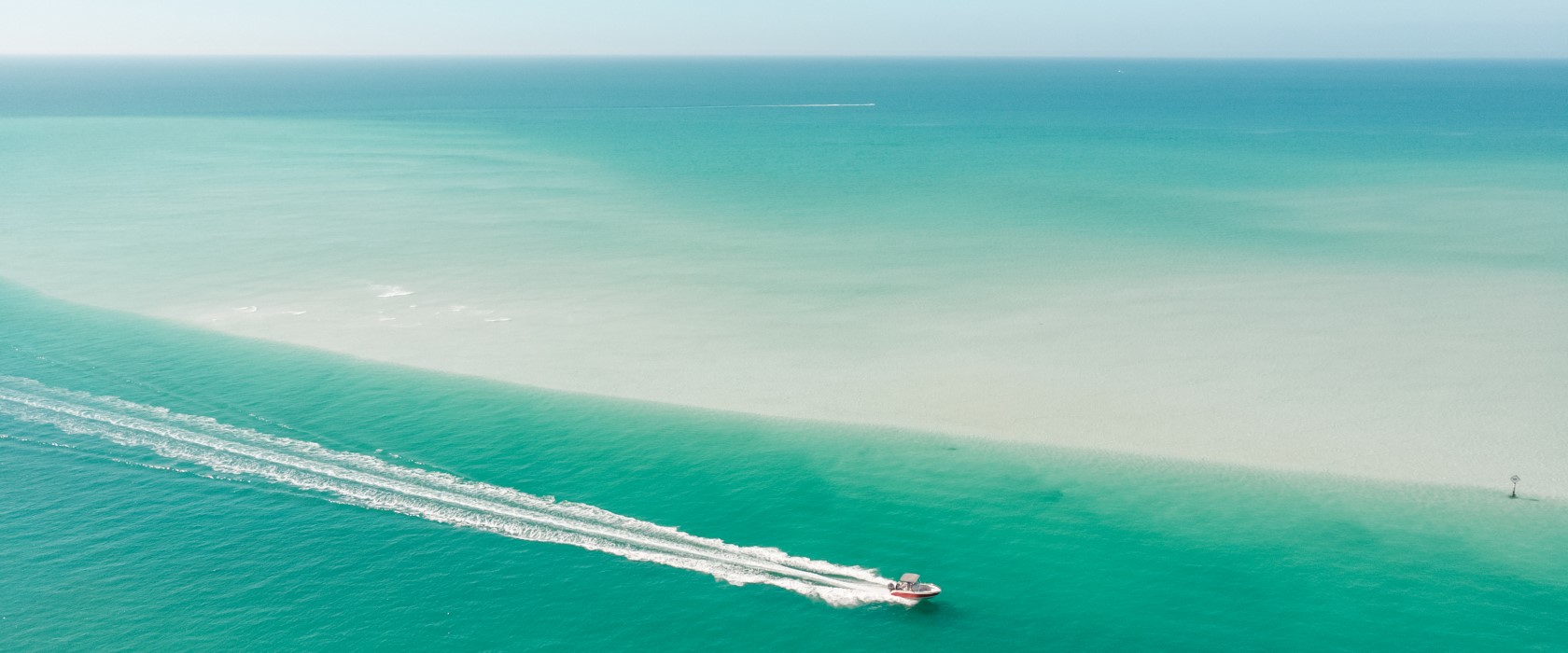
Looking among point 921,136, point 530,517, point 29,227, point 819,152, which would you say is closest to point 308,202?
point 29,227

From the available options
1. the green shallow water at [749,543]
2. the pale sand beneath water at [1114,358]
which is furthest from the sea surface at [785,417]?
the pale sand beneath water at [1114,358]

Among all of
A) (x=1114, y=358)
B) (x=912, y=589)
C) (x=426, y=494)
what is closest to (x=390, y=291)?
(x=426, y=494)

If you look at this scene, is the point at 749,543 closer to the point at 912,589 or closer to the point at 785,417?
the point at 912,589

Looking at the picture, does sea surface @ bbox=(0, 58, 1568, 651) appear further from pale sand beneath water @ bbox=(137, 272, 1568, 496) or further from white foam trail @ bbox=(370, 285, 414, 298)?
white foam trail @ bbox=(370, 285, 414, 298)

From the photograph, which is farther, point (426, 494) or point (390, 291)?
point (390, 291)

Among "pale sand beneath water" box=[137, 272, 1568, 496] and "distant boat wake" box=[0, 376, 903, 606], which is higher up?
"pale sand beneath water" box=[137, 272, 1568, 496]

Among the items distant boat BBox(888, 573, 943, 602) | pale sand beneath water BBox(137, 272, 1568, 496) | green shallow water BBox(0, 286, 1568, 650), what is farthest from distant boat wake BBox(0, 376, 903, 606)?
pale sand beneath water BBox(137, 272, 1568, 496)

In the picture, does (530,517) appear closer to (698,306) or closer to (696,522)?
(696,522)
